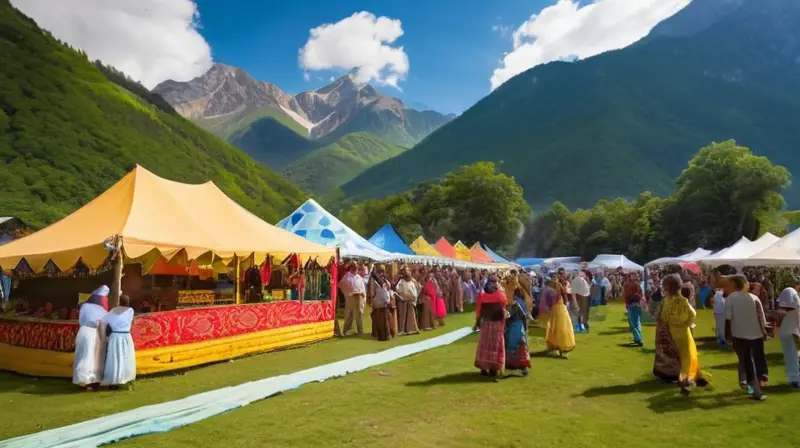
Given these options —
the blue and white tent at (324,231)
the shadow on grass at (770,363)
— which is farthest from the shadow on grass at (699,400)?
the blue and white tent at (324,231)

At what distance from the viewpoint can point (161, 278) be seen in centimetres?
1334

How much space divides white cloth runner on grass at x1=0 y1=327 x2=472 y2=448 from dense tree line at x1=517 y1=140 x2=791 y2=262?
41.7 metres

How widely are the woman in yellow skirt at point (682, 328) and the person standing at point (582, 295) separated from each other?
8.16 meters

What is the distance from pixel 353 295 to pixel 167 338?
6141mm

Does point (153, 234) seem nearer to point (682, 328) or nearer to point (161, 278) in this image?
point (161, 278)

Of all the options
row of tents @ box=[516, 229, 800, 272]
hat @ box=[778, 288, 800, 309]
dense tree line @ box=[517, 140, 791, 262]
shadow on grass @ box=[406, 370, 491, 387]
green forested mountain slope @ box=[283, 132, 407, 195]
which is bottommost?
shadow on grass @ box=[406, 370, 491, 387]

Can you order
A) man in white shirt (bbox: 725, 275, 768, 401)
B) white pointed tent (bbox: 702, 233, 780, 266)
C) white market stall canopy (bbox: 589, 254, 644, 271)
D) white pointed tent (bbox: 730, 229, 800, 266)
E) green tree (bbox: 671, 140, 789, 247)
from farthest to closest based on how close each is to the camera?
1. green tree (bbox: 671, 140, 789, 247)
2. white market stall canopy (bbox: 589, 254, 644, 271)
3. white pointed tent (bbox: 702, 233, 780, 266)
4. white pointed tent (bbox: 730, 229, 800, 266)
5. man in white shirt (bbox: 725, 275, 768, 401)

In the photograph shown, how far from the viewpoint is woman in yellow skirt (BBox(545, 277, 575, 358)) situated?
11.3 metres

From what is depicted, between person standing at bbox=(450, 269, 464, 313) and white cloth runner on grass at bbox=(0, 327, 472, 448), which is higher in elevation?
person standing at bbox=(450, 269, 464, 313)

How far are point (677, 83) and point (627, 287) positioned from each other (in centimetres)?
15659

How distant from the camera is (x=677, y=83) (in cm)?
14900

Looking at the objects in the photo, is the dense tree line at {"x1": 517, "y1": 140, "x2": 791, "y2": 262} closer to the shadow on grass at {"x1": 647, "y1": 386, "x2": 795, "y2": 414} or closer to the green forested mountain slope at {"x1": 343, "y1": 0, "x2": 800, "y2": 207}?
the shadow on grass at {"x1": 647, "y1": 386, "x2": 795, "y2": 414}

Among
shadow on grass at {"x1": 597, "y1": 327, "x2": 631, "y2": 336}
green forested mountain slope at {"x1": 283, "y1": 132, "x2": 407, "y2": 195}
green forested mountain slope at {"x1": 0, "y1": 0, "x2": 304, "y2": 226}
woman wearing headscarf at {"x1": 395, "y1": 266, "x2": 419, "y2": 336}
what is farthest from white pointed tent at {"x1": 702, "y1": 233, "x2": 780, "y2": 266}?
green forested mountain slope at {"x1": 283, "y1": 132, "x2": 407, "y2": 195}

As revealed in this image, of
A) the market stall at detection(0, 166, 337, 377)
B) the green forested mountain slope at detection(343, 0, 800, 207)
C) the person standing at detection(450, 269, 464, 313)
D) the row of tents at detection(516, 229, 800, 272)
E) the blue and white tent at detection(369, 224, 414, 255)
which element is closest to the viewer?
the market stall at detection(0, 166, 337, 377)
